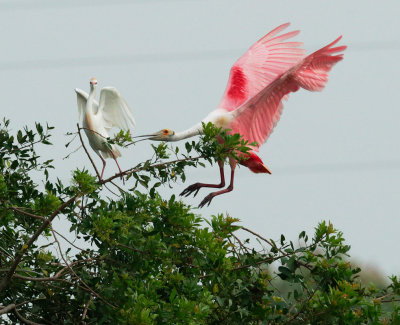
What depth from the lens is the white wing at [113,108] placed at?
7652 millimetres

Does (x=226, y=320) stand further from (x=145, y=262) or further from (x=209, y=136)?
(x=209, y=136)

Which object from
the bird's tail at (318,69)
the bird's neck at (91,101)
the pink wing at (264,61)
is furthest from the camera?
the pink wing at (264,61)

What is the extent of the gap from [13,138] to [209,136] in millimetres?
1616

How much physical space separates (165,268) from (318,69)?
10.1ft

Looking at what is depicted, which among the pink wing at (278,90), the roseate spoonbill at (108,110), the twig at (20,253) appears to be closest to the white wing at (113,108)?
the roseate spoonbill at (108,110)

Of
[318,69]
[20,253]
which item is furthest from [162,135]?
[20,253]

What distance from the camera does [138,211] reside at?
5.85 m

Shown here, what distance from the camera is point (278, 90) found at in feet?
26.2

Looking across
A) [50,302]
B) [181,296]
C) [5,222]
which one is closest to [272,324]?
[181,296]

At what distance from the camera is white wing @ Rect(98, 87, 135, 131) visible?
7.65 meters

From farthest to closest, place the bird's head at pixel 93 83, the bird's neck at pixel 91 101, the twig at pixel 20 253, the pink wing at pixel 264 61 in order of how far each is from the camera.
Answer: the pink wing at pixel 264 61
the bird's head at pixel 93 83
the bird's neck at pixel 91 101
the twig at pixel 20 253

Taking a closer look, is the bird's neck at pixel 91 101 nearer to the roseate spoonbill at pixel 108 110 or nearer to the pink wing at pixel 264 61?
the roseate spoonbill at pixel 108 110

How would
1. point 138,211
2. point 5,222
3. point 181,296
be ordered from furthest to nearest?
point 5,222 → point 138,211 → point 181,296

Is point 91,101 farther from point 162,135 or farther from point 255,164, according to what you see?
point 255,164
